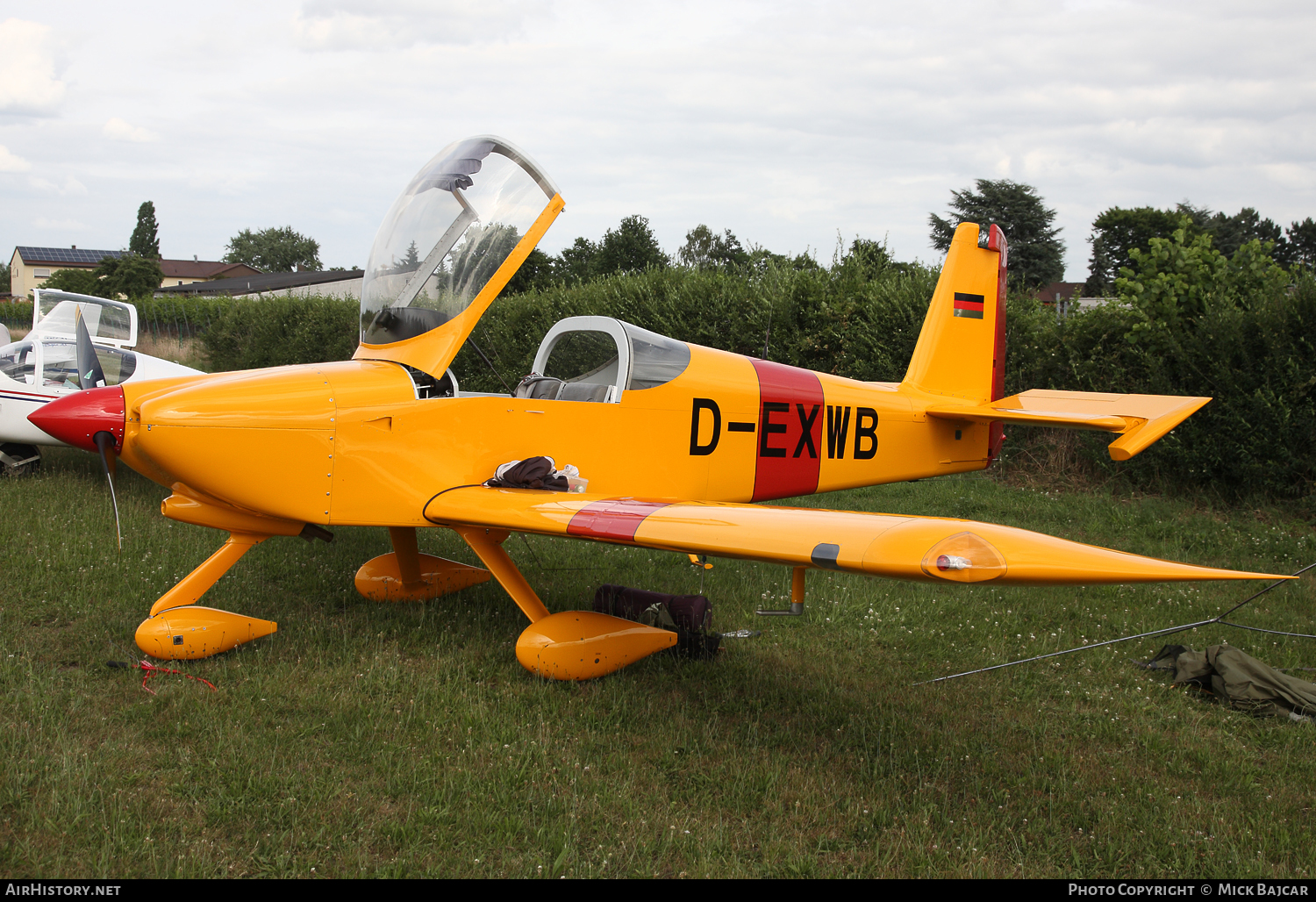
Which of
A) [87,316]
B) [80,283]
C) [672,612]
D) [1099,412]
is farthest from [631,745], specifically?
[80,283]

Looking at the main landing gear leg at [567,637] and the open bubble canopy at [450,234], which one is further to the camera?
the open bubble canopy at [450,234]

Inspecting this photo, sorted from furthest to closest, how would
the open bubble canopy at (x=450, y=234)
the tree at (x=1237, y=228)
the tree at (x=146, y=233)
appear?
the tree at (x=146, y=233)
the tree at (x=1237, y=228)
the open bubble canopy at (x=450, y=234)

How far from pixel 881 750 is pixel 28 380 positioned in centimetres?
1000

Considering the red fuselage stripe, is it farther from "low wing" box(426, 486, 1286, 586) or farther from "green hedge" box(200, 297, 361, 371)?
"green hedge" box(200, 297, 361, 371)

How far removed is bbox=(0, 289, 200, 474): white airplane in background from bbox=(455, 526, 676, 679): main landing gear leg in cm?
596

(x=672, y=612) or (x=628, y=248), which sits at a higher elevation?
(x=628, y=248)

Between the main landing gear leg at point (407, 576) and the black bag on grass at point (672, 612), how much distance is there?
118 centimetres

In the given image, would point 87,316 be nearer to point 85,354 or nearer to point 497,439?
point 85,354

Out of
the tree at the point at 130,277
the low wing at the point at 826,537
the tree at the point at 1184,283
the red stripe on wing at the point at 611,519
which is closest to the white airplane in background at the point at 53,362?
the low wing at the point at 826,537

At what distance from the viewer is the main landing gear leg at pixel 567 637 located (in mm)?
4359

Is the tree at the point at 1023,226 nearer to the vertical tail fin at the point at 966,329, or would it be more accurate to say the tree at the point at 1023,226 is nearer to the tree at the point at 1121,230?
the tree at the point at 1121,230

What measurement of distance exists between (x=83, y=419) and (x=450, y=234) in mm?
2135

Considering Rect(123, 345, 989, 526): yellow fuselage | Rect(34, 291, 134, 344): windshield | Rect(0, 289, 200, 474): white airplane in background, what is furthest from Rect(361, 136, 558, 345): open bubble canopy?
Rect(34, 291, 134, 344): windshield

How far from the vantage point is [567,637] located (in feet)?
14.5
